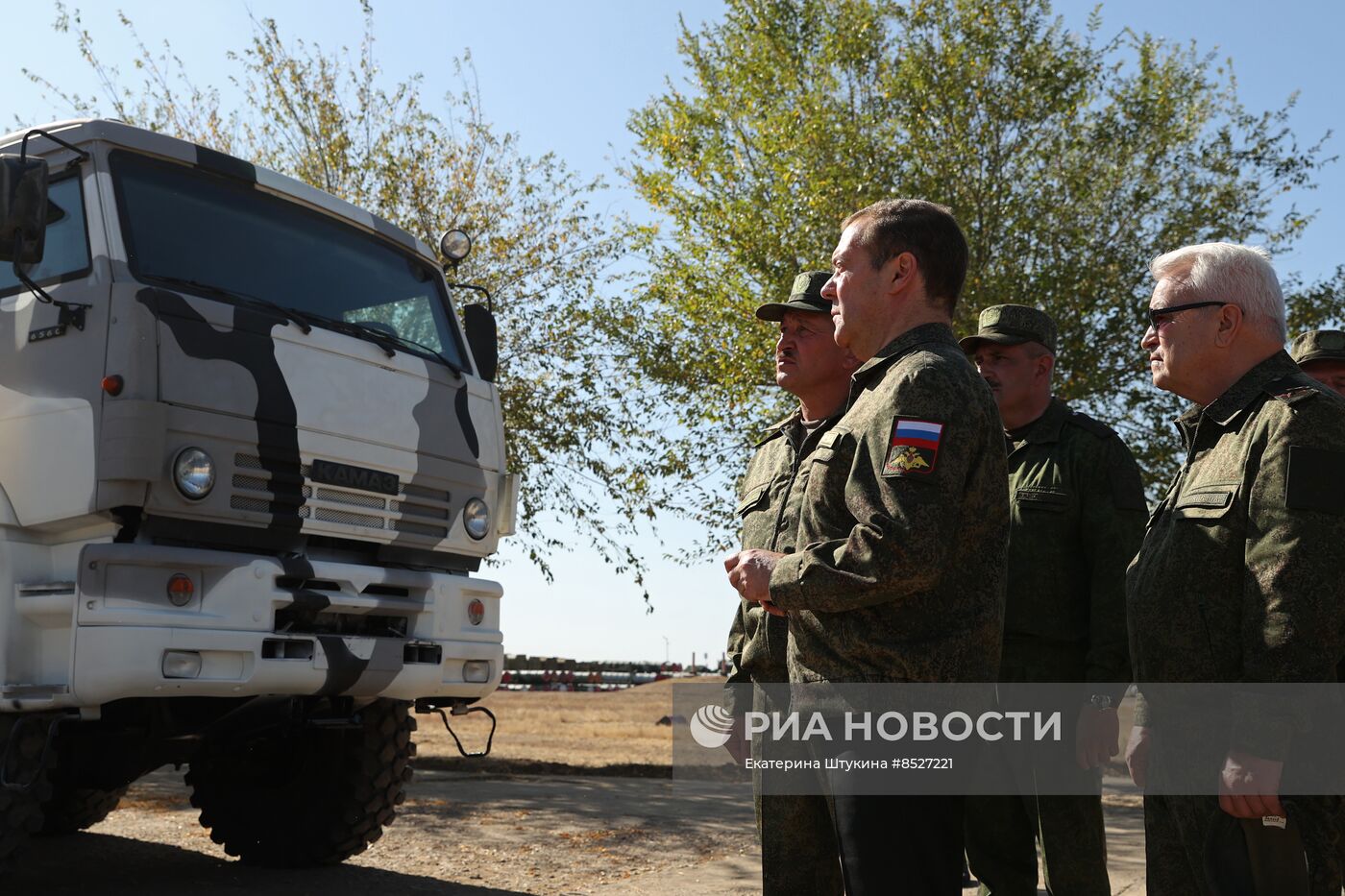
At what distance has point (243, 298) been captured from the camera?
539cm

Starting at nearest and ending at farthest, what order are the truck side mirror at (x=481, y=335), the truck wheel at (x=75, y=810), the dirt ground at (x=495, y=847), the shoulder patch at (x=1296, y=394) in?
the shoulder patch at (x=1296, y=394)
the dirt ground at (x=495, y=847)
the truck side mirror at (x=481, y=335)
the truck wheel at (x=75, y=810)

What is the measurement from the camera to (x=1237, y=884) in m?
2.83

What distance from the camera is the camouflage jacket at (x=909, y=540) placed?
109 inches

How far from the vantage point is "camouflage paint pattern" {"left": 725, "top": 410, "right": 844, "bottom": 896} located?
10.7ft

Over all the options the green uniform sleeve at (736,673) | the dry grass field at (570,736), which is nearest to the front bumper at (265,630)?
the green uniform sleeve at (736,673)

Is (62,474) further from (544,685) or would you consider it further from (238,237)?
(544,685)

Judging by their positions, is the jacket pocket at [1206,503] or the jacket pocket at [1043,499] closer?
the jacket pocket at [1206,503]

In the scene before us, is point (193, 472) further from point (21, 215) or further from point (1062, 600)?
point (1062, 600)

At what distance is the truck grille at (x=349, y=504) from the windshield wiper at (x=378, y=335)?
2.17 ft

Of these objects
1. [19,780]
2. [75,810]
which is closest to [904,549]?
[19,780]

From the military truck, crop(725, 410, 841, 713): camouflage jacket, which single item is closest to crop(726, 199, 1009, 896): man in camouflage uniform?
crop(725, 410, 841, 713): camouflage jacket

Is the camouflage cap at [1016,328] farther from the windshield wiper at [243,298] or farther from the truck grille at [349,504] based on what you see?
the windshield wiper at [243,298]

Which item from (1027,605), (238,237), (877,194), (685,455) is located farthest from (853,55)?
(1027,605)

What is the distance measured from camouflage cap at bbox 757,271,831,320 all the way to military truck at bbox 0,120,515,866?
196cm
